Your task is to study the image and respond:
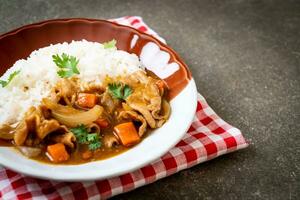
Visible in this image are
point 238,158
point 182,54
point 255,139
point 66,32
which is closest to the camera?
point 238,158

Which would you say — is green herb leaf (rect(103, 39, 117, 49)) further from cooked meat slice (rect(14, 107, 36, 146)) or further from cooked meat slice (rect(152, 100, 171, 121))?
cooked meat slice (rect(14, 107, 36, 146))

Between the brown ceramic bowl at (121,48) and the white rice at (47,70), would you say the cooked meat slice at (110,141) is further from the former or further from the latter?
the white rice at (47,70)

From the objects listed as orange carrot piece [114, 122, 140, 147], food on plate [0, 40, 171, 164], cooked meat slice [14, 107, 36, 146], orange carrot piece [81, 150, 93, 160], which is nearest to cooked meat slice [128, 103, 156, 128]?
food on plate [0, 40, 171, 164]

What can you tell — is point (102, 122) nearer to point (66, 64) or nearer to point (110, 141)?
point (110, 141)

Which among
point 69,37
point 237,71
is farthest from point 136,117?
point 237,71

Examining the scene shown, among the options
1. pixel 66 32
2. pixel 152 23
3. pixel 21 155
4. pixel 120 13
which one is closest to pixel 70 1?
pixel 120 13

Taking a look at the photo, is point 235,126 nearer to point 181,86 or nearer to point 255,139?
point 255,139

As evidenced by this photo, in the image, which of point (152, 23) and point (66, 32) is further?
point (152, 23)
